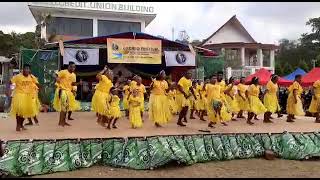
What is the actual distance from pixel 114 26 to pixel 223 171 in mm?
24387

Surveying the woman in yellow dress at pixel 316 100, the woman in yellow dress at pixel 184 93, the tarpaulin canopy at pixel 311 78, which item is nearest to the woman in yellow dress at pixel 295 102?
the woman in yellow dress at pixel 316 100

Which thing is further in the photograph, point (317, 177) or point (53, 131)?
point (53, 131)

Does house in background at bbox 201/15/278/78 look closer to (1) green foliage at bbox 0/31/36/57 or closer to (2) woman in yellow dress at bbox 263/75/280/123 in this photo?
(1) green foliage at bbox 0/31/36/57

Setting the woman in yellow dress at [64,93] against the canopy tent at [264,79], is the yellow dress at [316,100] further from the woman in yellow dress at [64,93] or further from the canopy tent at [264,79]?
the canopy tent at [264,79]

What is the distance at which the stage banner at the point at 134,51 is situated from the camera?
54.1 ft

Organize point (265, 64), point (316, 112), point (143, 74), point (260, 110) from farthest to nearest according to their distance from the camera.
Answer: point (265, 64)
point (143, 74)
point (316, 112)
point (260, 110)

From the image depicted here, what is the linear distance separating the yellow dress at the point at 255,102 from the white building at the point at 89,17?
19.3 m

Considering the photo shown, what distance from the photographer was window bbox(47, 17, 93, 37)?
2995 cm

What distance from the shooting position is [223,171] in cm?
848

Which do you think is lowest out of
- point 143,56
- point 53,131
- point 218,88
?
point 53,131

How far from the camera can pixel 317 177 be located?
26.7ft

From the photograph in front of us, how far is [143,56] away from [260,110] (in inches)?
243

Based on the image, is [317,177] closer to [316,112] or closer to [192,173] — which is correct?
[192,173]

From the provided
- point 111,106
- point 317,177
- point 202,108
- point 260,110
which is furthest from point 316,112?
point 111,106
